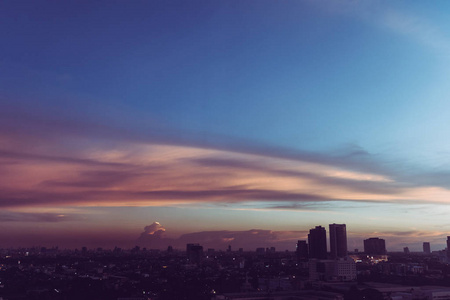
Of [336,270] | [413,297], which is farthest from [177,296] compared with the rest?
[336,270]

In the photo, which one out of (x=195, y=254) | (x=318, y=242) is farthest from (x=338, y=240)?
(x=195, y=254)

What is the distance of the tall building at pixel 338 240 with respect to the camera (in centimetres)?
11206

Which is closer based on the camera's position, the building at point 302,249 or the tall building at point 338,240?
the tall building at point 338,240

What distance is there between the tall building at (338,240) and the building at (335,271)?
39768 mm

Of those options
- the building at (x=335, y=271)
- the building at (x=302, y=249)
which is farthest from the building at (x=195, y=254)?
the building at (x=335, y=271)

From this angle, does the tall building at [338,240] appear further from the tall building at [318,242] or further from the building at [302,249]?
the building at [302,249]

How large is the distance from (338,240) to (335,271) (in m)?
44.0

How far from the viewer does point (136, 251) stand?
189000 mm

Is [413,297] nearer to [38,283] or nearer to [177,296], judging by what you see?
[177,296]

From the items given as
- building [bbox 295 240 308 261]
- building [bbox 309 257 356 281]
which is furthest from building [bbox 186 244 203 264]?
building [bbox 309 257 356 281]

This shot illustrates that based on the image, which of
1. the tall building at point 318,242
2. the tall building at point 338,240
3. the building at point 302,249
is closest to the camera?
the tall building at point 318,242

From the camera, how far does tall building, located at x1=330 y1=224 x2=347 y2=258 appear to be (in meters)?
112

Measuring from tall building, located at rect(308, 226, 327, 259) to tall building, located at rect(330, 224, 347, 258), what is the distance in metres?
3.83

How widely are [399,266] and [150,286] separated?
4838 centimetres
